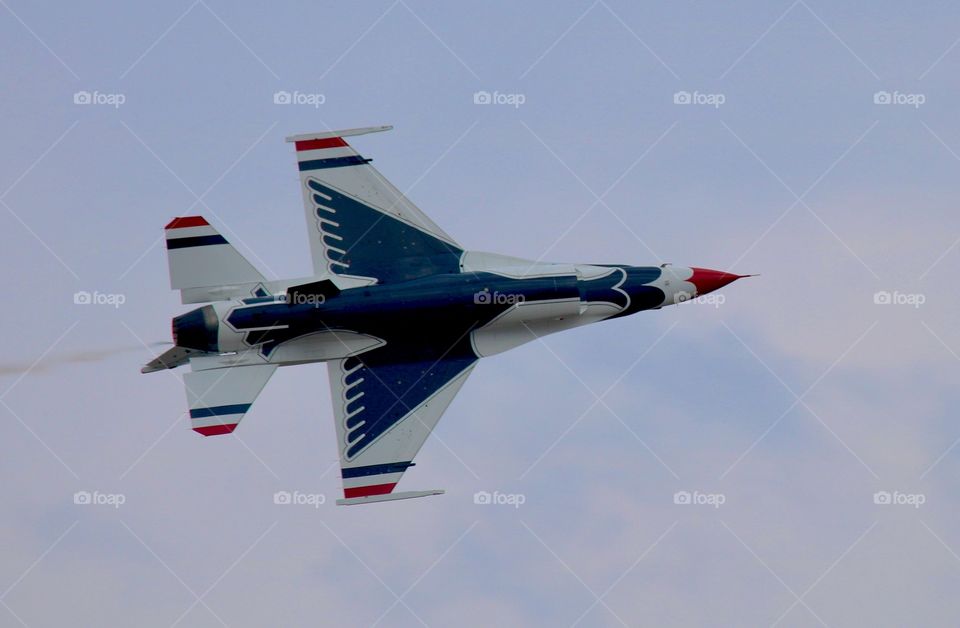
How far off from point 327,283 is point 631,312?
7555 millimetres

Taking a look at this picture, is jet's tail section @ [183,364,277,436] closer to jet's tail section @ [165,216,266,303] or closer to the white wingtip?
jet's tail section @ [165,216,266,303]

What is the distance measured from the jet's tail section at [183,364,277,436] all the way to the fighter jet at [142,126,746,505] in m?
0.02

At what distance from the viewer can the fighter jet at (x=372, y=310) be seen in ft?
128

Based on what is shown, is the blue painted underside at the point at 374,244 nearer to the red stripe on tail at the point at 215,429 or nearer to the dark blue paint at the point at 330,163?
the dark blue paint at the point at 330,163

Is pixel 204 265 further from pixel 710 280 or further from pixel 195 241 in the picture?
pixel 710 280

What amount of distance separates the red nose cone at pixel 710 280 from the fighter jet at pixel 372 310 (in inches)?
1.0

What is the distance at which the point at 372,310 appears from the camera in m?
39.1

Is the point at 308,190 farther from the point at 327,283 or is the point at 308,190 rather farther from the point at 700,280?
the point at 700,280

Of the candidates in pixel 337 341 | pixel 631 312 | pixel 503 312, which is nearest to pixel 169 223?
pixel 337 341

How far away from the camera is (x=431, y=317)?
39312 millimetres

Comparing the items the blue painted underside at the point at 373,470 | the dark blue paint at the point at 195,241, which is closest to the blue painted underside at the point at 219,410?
the blue painted underside at the point at 373,470

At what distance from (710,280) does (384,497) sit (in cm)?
962

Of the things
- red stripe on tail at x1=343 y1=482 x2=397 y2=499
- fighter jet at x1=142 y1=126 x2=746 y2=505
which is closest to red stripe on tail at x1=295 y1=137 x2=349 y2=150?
fighter jet at x1=142 y1=126 x2=746 y2=505

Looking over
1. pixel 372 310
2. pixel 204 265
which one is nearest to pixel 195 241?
pixel 204 265
